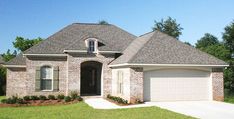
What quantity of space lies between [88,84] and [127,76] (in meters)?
10.6

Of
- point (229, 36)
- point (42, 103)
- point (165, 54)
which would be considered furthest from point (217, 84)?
point (229, 36)

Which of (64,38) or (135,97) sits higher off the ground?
(64,38)

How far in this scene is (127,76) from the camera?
22.2 meters

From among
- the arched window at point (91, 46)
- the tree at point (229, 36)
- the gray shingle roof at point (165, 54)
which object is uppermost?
the tree at point (229, 36)

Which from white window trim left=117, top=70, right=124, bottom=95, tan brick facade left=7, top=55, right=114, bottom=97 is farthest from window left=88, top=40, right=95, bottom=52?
white window trim left=117, top=70, right=124, bottom=95

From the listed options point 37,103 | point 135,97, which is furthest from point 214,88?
point 37,103

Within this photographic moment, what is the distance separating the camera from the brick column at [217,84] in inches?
912

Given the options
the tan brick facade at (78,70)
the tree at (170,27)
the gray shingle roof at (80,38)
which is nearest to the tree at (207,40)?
the tree at (170,27)

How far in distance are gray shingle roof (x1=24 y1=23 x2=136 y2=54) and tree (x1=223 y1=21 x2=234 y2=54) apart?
1360 inches

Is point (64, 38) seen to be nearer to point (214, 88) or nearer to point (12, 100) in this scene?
point (12, 100)

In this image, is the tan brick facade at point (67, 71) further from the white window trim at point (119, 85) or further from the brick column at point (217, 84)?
the brick column at point (217, 84)

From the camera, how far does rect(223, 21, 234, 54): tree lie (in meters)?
59.4

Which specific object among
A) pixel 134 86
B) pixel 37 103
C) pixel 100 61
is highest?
pixel 100 61

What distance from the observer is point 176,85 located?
22.6 meters
